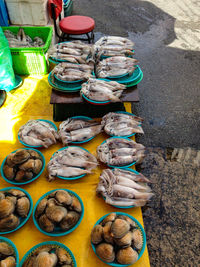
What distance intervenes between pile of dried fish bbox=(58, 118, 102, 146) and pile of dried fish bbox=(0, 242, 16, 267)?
4.23ft

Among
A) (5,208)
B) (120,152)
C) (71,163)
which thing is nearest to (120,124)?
(120,152)

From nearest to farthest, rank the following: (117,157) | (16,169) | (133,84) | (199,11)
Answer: (16,169), (117,157), (133,84), (199,11)

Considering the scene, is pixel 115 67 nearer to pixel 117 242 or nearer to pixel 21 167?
pixel 21 167

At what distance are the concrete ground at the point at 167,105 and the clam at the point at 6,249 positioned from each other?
69.9 inches

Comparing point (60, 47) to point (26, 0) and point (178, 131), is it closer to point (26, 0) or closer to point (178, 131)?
point (26, 0)

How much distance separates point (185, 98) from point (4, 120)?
12.5 ft

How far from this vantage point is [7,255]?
165 cm

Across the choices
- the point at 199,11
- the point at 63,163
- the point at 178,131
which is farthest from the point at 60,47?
the point at 199,11

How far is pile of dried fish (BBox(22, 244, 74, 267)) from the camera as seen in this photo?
1.51 m

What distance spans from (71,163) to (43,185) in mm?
404

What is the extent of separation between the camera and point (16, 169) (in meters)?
2.25

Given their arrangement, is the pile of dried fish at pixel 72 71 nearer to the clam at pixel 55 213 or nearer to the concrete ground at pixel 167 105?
the concrete ground at pixel 167 105

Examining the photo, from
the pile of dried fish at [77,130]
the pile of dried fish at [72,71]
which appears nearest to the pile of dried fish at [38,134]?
the pile of dried fish at [77,130]

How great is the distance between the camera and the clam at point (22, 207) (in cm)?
192
